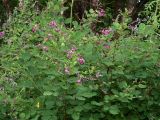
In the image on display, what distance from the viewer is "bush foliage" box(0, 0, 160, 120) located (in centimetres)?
263

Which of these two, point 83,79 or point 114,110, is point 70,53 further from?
point 114,110

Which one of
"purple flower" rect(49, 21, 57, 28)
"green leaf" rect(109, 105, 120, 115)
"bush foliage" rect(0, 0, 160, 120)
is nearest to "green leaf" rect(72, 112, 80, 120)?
"bush foliage" rect(0, 0, 160, 120)

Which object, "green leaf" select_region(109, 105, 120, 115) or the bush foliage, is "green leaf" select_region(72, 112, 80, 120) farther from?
"green leaf" select_region(109, 105, 120, 115)

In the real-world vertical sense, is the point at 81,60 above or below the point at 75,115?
above

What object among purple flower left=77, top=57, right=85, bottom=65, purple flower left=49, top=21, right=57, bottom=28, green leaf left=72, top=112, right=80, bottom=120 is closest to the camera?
green leaf left=72, top=112, right=80, bottom=120

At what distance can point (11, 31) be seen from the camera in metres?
4.05

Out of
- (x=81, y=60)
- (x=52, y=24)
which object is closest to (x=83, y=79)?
(x=81, y=60)

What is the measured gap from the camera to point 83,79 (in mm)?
2723

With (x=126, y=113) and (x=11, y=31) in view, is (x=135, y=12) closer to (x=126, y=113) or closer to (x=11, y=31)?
(x=11, y=31)

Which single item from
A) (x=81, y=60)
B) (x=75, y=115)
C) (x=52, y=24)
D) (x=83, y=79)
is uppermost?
(x=52, y=24)

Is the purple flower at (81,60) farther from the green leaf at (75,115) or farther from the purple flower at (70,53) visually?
the green leaf at (75,115)

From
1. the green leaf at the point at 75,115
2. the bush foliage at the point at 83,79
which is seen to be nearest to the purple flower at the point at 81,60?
the bush foliage at the point at 83,79

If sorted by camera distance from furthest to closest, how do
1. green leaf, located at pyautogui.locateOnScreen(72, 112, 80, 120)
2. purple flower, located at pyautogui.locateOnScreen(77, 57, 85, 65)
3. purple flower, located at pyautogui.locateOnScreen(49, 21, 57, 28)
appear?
purple flower, located at pyautogui.locateOnScreen(49, 21, 57, 28) < purple flower, located at pyautogui.locateOnScreen(77, 57, 85, 65) < green leaf, located at pyautogui.locateOnScreen(72, 112, 80, 120)

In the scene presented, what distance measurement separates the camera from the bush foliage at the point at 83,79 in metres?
2.63
